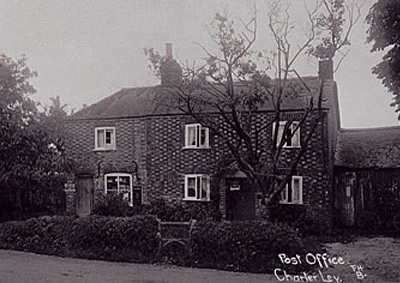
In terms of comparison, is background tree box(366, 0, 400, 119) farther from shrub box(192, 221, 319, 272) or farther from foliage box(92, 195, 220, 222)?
foliage box(92, 195, 220, 222)

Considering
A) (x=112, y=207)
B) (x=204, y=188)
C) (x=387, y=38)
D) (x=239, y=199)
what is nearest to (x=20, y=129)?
(x=112, y=207)

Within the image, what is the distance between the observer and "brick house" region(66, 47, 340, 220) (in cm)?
1419

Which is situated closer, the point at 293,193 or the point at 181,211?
the point at 293,193

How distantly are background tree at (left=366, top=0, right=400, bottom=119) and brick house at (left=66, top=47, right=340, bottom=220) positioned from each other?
881 centimetres

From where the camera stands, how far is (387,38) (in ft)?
15.9

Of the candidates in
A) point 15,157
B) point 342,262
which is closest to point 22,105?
point 15,157

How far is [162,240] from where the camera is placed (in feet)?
32.0

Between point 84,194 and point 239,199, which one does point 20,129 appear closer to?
point 84,194

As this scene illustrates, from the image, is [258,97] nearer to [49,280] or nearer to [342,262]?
[342,262]

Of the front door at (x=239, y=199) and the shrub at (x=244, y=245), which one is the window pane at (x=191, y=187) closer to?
the front door at (x=239, y=199)

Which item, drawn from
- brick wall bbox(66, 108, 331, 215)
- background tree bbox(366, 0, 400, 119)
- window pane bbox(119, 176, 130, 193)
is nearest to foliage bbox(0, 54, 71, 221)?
brick wall bbox(66, 108, 331, 215)

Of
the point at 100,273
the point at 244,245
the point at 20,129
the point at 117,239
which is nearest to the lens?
the point at 100,273

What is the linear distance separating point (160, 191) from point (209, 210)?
5.18ft

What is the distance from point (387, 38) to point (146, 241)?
20.1ft
